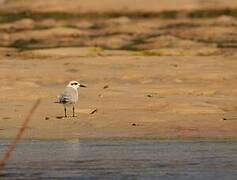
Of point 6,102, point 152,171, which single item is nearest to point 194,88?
point 6,102

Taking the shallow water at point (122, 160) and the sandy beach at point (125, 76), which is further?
the sandy beach at point (125, 76)

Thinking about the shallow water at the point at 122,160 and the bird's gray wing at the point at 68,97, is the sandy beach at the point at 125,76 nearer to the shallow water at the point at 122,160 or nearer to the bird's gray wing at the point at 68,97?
the bird's gray wing at the point at 68,97

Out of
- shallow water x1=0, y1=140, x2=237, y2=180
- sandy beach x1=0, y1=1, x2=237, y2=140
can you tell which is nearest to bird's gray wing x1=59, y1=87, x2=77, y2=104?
sandy beach x1=0, y1=1, x2=237, y2=140

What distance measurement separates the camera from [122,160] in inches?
484

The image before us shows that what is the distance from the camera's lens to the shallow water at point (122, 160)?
11336 mm

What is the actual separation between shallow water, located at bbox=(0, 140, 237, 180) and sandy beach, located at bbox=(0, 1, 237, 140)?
0.75 metres

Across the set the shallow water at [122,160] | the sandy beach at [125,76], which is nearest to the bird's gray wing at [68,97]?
the sandy beach at [125,76]

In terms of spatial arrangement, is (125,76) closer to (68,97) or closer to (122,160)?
(68,97)

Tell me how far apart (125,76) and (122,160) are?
9942 millimetres

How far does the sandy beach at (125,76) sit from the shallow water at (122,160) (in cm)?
75

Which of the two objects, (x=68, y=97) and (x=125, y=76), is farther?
(x=125, y=76)

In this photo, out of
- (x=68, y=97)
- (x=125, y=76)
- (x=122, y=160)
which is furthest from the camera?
(x=125, y=76)

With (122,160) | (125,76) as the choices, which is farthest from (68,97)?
(125,76)

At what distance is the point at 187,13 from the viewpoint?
142 ft
